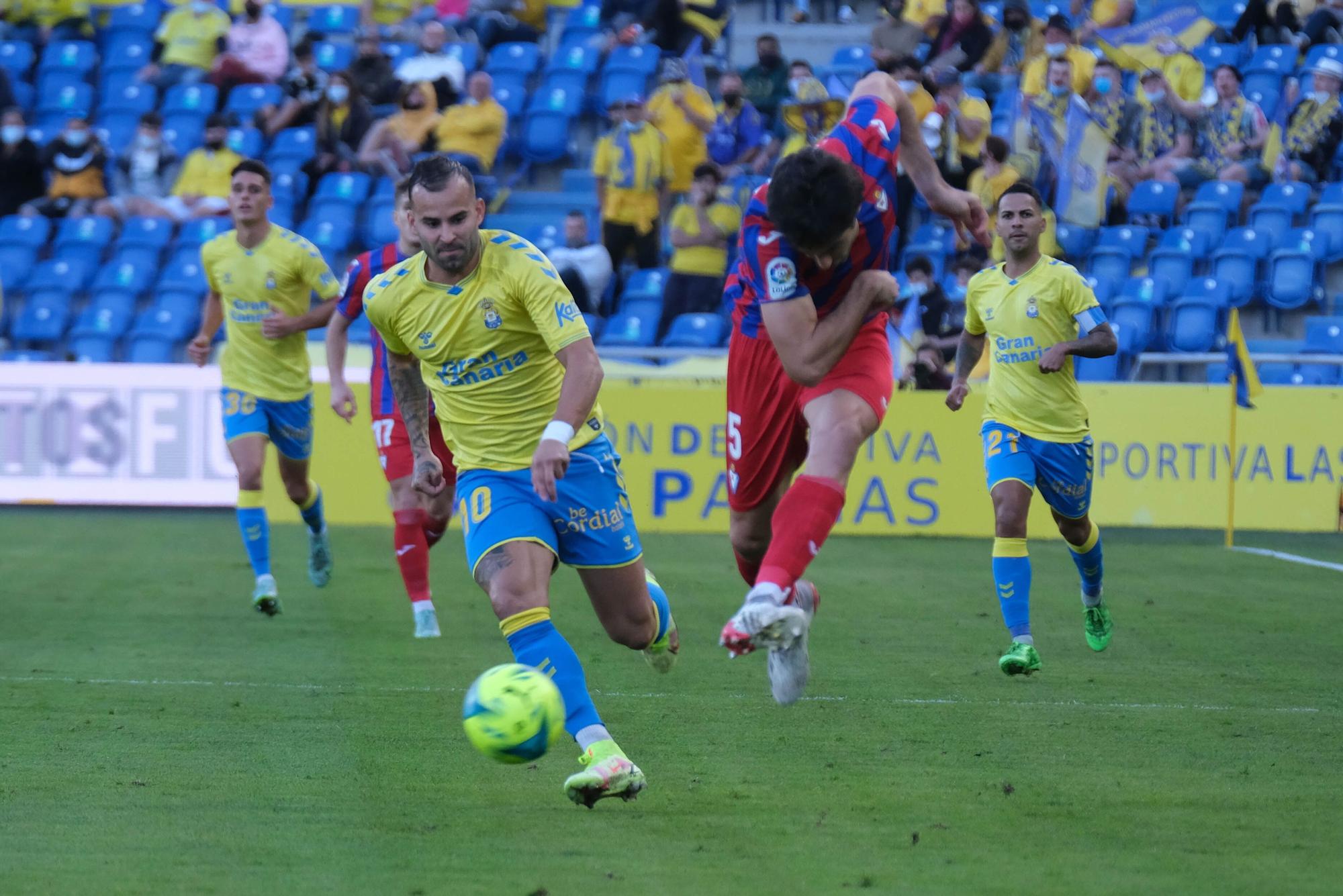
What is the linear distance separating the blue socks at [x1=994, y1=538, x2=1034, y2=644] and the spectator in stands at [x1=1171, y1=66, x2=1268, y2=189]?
1100 centimetres

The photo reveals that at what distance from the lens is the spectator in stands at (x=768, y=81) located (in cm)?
1861

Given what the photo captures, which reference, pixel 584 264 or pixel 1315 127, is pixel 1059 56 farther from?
pixel 584 264

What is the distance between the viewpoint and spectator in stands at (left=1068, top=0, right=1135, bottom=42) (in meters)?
18.4

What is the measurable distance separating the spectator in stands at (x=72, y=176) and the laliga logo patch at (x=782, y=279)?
1611 centimetres

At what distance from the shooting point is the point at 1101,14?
741 inches

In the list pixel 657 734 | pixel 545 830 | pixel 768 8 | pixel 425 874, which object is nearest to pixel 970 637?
pixel 657 734

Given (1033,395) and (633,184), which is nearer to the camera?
(1033,395)

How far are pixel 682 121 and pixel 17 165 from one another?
319 inches

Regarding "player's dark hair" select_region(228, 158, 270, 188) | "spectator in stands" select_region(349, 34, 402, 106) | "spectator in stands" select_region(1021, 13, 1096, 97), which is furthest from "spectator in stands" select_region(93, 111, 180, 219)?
"player's dark hair" select_region(228, 158, 270, 188)

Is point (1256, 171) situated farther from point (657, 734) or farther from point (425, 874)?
point (425, 874)

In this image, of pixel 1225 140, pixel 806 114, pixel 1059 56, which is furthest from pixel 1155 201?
pixel 806 114

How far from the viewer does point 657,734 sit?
6.31 metres

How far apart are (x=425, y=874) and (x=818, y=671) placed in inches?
149

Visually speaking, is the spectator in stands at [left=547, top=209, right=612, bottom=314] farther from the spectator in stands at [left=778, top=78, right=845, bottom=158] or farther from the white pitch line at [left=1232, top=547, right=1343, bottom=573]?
the white pitch line at [left=1232, top=547, right=1343, bottom=573]
